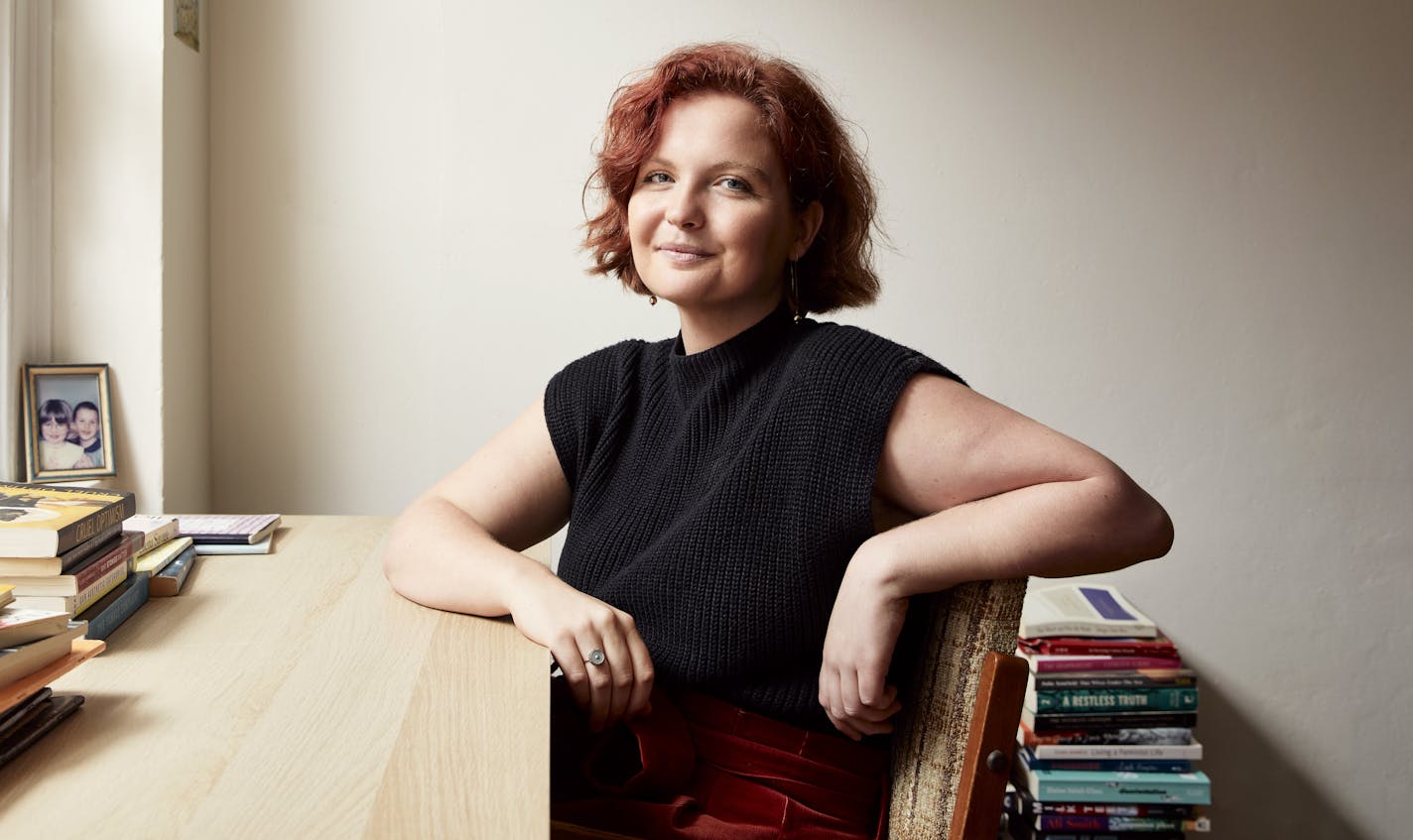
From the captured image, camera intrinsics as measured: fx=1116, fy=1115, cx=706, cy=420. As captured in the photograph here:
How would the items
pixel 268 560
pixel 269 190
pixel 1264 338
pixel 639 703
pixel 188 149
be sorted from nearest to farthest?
pixel 639 703
pixel 268 560
pixel 188 149
pixel 269 190
pixel 1264 338

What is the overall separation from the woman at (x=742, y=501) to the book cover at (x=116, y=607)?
0.27m

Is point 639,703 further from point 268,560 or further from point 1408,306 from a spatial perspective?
point 1408,306

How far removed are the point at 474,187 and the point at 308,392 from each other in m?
0.51

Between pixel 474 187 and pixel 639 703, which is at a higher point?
pixel 474 187

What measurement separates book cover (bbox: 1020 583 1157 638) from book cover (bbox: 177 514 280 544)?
127 centimetres

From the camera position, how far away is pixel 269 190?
6.97 ft

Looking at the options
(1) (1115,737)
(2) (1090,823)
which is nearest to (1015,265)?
(1) (1115,737)

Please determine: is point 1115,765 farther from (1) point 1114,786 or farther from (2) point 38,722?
(2) point 38,722

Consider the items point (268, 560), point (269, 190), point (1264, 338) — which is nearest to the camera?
point (268, 560)

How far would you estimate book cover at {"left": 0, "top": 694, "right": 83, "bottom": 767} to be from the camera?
2.60 ft

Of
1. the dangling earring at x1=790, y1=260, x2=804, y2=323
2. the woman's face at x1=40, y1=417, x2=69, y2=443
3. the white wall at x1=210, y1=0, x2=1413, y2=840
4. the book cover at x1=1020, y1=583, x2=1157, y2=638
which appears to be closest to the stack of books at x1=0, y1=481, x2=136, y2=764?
the woman's face at x1=40, y1=417, x2=69, y2=443

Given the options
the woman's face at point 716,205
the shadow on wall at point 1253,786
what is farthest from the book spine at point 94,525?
the shadow on wall at point 1253,786

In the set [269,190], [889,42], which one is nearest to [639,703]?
[269,190]

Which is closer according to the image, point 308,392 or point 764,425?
point 764,425
